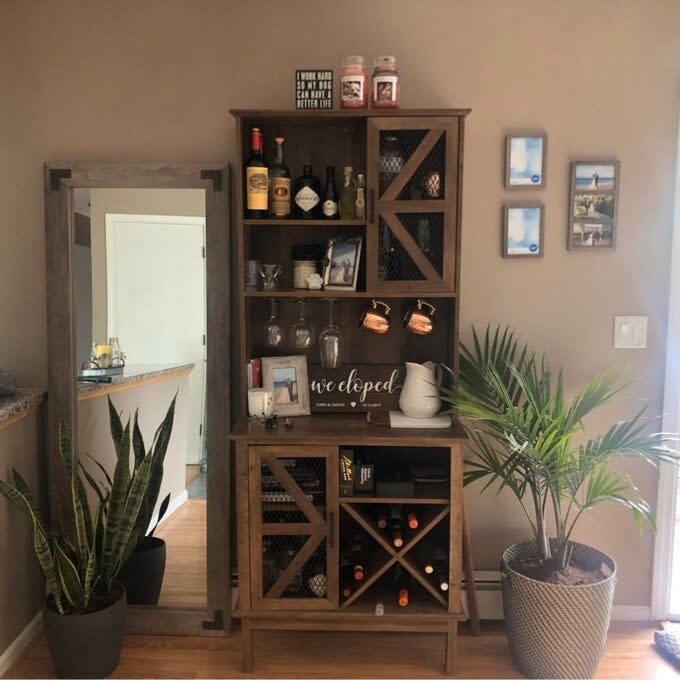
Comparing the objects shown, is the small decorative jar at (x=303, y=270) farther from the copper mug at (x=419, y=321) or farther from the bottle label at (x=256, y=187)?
the copper mug at (x=419, y=321)

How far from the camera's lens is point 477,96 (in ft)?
7.11

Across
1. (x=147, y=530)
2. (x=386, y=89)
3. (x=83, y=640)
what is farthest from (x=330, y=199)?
(x=83, y=640)

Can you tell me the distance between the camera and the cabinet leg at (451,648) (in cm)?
194

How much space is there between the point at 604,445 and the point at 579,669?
74cm

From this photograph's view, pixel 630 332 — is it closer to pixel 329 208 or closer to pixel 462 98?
pixel 462 98

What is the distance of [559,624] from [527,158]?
1.62 m

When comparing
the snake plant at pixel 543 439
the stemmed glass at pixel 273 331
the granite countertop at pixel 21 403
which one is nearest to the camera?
the snake plant at pixel 543 439

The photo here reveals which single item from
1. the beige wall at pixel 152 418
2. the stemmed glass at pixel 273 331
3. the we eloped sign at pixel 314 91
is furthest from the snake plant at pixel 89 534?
the we eloped sign at pixel 314 91

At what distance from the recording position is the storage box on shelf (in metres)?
1.90

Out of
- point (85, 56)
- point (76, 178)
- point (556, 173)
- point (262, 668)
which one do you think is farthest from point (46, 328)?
point (556, 173)

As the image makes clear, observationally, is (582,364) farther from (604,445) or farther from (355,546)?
(355,546)

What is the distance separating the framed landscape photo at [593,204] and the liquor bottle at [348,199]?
2.69 ft

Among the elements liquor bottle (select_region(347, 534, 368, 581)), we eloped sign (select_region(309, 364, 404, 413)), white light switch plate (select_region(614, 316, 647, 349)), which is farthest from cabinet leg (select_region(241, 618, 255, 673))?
white light switch plate (select_region(614, 316, 647, 349))

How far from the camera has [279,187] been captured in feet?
6.63
